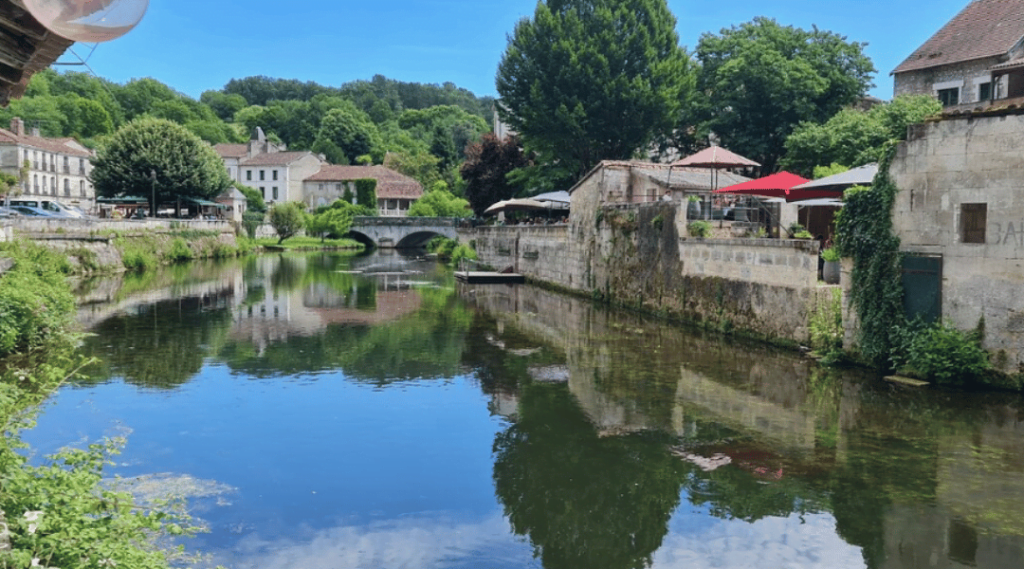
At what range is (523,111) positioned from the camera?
138ft

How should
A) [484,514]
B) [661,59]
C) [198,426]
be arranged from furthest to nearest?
[661,59]
[198,426]
[484,514]

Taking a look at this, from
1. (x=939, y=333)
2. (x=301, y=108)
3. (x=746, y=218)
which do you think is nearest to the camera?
(x=939, y=333)

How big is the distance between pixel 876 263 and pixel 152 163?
161 ft

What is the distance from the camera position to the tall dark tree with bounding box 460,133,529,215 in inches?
2028

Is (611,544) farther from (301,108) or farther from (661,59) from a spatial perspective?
(301,108)

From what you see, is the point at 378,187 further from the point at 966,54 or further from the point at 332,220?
the point at 966,54

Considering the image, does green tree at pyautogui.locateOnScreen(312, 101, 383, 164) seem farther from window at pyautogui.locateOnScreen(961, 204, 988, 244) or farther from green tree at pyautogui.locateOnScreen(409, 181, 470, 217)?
window at pyautogui.locateOnScreen(961, 204, 988, 244)

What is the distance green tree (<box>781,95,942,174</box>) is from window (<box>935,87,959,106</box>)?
3.70ft

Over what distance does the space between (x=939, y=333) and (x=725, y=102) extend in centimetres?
2728

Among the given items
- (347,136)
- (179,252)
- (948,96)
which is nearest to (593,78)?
(948,96)

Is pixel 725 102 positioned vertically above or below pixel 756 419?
above

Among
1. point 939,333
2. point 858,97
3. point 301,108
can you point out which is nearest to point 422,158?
point 301,108

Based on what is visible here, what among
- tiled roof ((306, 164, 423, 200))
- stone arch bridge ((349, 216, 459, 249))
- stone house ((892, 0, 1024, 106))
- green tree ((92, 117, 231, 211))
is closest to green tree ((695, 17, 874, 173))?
stone house ((892, 0, 1024, 106))

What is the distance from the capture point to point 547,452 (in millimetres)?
11203
